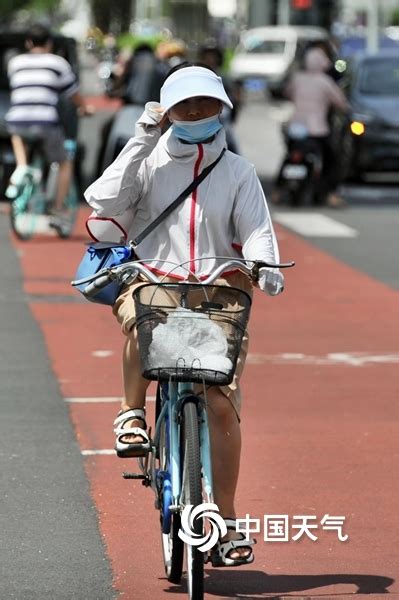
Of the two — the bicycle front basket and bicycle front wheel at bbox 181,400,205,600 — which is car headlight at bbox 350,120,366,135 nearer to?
the bicycle front basket

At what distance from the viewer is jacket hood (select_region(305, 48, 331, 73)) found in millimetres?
20531

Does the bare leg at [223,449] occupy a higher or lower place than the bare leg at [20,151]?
higher

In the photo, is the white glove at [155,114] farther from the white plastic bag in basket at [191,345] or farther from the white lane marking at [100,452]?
the white lane marking at [100,452]

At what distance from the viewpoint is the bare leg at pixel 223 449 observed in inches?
225

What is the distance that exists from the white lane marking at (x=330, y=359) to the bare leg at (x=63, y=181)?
20.3 ft

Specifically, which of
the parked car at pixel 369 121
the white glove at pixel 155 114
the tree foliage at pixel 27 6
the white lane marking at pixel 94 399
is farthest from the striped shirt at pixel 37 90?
the tree foliage at pixel 27 6

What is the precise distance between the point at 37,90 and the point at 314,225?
4.13 metres

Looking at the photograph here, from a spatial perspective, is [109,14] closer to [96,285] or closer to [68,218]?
[68,218]

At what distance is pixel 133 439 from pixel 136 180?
88 centimetres

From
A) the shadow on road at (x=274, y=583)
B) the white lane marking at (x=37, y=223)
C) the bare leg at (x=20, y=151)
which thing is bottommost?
the white lane marking at (x=37, y=223)

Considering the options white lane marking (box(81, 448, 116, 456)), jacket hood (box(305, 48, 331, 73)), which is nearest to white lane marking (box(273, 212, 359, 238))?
jacket hood (box(305, 48, 331, 73))

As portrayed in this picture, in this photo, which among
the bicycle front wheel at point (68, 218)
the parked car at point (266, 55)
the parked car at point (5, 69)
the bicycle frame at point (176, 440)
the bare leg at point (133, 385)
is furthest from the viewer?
the parked car at point (266, 55)

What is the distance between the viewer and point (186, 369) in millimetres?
5430

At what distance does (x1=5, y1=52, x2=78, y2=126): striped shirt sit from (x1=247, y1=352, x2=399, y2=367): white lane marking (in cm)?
622
